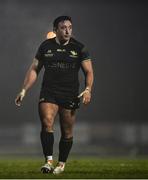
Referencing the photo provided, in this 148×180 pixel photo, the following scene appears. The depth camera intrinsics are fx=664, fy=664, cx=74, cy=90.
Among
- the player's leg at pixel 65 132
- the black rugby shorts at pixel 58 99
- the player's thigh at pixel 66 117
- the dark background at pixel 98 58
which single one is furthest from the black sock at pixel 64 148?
the dark background at pixel 98 58

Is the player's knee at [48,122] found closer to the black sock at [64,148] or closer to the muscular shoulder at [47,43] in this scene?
the black sock at [64,148]

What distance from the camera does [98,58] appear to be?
22000 millimetres

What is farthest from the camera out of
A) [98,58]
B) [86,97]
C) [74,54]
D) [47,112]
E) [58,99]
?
[98,58]

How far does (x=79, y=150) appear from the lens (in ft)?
70.1

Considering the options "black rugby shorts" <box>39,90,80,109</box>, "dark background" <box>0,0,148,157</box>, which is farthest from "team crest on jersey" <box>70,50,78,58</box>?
"dark background" <box>0,0,148,157</box>

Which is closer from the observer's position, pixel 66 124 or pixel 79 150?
pixel 66 124

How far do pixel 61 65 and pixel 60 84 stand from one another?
0.76 ft

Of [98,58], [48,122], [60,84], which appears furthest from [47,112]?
[98,58]

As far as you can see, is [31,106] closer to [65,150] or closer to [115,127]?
[115,127]

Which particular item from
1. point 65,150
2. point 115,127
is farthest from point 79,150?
point 65,150

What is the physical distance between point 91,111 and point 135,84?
1.88m

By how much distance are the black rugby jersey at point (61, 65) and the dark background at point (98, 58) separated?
12.8 metres

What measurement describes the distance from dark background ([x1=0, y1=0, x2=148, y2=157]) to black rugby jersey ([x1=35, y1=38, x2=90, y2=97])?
502 inches

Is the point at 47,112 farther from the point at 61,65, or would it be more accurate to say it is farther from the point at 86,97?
the point at 61,65
